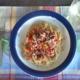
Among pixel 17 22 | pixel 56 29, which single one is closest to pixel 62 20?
pixel 56 29

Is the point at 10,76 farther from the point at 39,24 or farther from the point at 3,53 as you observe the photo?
the point at 39,24

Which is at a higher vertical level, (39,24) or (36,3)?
(36,3)

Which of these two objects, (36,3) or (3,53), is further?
(36,3)

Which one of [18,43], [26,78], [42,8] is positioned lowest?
[26,78]

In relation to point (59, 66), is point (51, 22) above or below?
above
